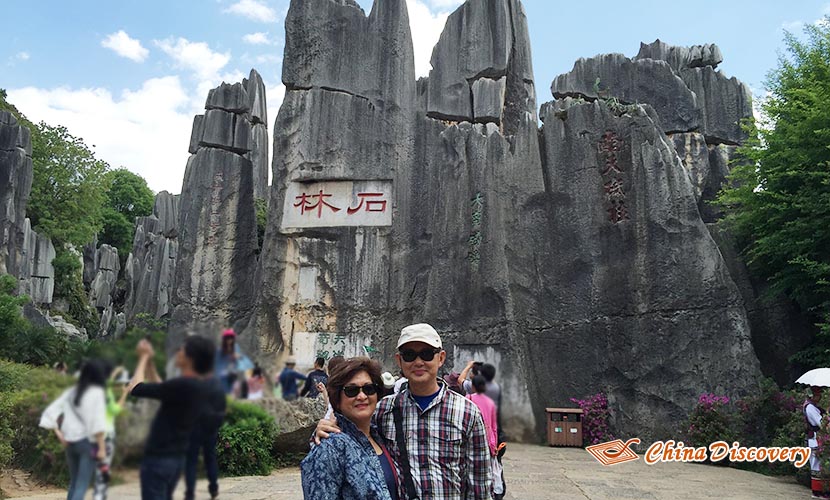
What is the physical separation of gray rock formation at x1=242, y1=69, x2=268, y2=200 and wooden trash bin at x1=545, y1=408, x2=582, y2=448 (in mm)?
12240

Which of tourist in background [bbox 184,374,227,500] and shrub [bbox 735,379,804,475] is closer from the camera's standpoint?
tourist in background [bbox 184,374,227,500]

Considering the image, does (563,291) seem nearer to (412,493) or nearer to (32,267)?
(412,493)

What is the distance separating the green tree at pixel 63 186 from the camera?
1114 inches

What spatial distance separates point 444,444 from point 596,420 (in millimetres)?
8328

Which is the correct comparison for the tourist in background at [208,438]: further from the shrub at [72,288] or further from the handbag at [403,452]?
the shrub at [72,288]

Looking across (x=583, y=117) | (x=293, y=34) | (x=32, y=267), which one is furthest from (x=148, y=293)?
(x=583, y=117)

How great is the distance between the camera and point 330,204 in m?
12.3

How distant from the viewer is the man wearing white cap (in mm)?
2178

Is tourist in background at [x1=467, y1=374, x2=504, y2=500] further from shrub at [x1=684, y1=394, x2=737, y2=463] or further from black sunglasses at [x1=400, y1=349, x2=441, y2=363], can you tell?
shrub at [x1=684, y1=394, x2=737, y2=463]

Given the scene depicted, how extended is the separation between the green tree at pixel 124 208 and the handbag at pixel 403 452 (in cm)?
4313

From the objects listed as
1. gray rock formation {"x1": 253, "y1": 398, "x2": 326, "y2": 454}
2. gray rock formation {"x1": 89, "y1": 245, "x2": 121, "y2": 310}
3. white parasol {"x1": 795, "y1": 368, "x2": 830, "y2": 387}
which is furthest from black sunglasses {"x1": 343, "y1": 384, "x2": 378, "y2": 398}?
gray rock formation {"x1": 89, "y1": 245, "x2": 121, "y2": 310}

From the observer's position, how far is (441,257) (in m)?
11.4

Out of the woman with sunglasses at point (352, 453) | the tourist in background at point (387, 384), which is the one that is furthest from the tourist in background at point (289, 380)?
the tourist in background at point (387, 384)

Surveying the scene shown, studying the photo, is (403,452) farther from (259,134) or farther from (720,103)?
(720,103)
